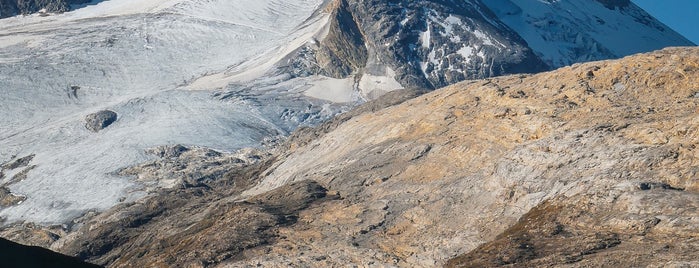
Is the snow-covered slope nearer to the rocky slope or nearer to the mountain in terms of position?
the mountain

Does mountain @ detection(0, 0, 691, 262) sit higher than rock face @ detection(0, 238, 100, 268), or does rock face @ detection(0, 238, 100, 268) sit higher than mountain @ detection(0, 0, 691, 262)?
rock face @ detection(0, 238, 100, 268)

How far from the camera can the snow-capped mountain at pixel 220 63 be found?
3863 inches

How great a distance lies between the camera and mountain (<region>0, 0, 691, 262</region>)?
8738 cm

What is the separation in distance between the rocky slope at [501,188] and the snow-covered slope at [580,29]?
385 feet

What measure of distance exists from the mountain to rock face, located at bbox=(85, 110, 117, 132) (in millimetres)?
196

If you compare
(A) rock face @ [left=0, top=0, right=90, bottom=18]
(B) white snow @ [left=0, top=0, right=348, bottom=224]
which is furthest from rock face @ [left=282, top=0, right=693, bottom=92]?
(A) rock face @ [left=0, top=0, right=90, bottom=18]

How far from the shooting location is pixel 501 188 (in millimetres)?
31359

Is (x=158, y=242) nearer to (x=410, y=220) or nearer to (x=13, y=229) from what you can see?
(x=410, y=220)

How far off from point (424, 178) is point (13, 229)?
43191mm

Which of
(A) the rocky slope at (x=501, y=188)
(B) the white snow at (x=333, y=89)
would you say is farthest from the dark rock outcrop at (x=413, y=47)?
(A) the rocky slope at (x=501, y=188)

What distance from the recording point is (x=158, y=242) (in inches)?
1487

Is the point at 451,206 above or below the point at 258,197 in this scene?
above

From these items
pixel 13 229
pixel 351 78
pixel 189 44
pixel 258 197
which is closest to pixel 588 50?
pixel 351 78

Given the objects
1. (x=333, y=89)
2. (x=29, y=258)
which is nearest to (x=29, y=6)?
(x=333, y=89)
